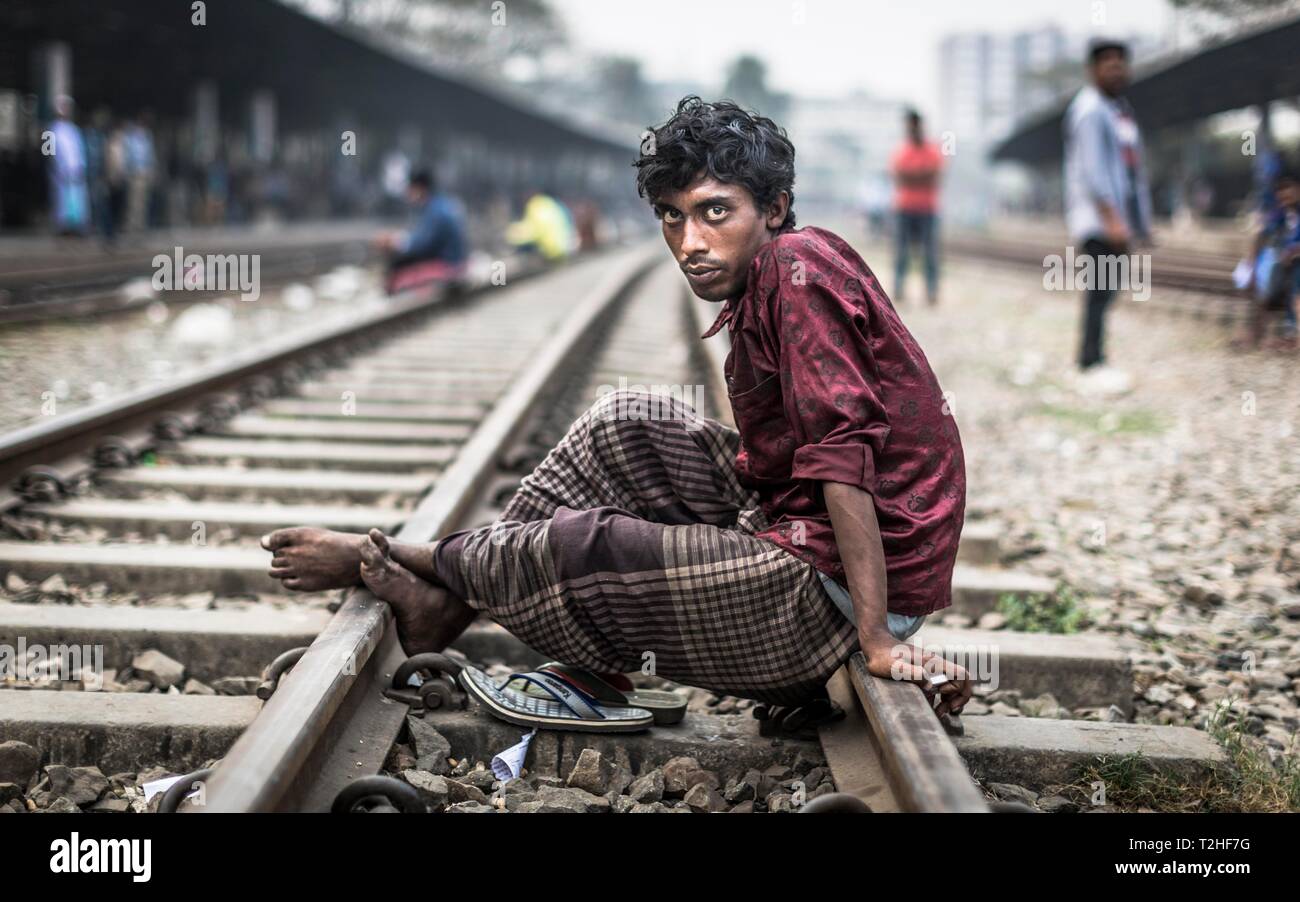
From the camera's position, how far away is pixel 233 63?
68.6ft

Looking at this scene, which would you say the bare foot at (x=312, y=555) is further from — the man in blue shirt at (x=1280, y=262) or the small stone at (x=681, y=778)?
the man in blue shirt at (x=1280, y=262)

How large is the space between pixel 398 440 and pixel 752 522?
9.55 feet

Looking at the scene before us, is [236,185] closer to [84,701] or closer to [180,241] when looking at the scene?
[180,241]

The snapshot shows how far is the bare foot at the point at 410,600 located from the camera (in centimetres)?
254

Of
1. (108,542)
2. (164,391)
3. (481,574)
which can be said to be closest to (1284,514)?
(481,574)

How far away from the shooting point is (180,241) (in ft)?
57.1

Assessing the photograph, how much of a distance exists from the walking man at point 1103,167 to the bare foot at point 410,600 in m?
5.38

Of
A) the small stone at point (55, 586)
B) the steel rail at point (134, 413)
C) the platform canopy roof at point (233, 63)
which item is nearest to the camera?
the small stone at point (55, 586)

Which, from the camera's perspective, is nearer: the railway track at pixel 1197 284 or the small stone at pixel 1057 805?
the small stone at pixel 1057 805

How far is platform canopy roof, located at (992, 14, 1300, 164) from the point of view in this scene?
10.5 metres

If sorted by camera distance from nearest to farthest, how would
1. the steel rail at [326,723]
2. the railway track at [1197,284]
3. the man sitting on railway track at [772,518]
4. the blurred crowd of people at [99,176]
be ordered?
1. the steel rail at [326,723]
2. the man sitting on railway track at [772,518]
3. the railway track at [1197,284]
4. the blurred crowd of people at [99,176]

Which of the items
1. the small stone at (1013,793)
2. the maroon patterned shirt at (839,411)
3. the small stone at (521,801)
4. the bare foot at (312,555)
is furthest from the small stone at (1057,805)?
the bare foot at (312,555)

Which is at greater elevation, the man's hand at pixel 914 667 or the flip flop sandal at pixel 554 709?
the man's hand at pixel 914 667

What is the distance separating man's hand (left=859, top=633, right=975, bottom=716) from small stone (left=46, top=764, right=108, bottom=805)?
4.50ft
